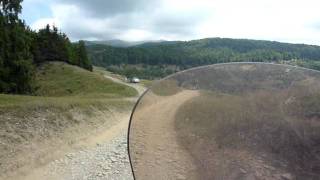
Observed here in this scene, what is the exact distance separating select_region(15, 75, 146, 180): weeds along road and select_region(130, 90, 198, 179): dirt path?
903 centimetres

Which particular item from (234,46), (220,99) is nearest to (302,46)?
(234,46)

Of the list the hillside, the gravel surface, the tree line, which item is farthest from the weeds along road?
the tree line

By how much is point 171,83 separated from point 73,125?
18077mm

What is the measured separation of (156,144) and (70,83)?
52.4m

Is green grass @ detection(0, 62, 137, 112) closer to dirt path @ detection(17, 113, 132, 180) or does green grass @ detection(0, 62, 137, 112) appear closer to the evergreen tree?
the evergreen tree

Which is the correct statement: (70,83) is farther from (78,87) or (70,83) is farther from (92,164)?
(92,164)

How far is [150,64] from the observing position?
185 m

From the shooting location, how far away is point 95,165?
1602cm

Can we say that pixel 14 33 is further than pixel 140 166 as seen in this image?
Yes

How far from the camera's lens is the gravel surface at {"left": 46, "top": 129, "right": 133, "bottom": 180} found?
14484 millimetres

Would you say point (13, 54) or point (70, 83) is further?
point (70, 83)

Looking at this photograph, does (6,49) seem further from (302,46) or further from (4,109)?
(302,46)

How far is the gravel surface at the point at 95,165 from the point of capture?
47.5 ft

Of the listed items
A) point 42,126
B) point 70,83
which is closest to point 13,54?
point 42,126
